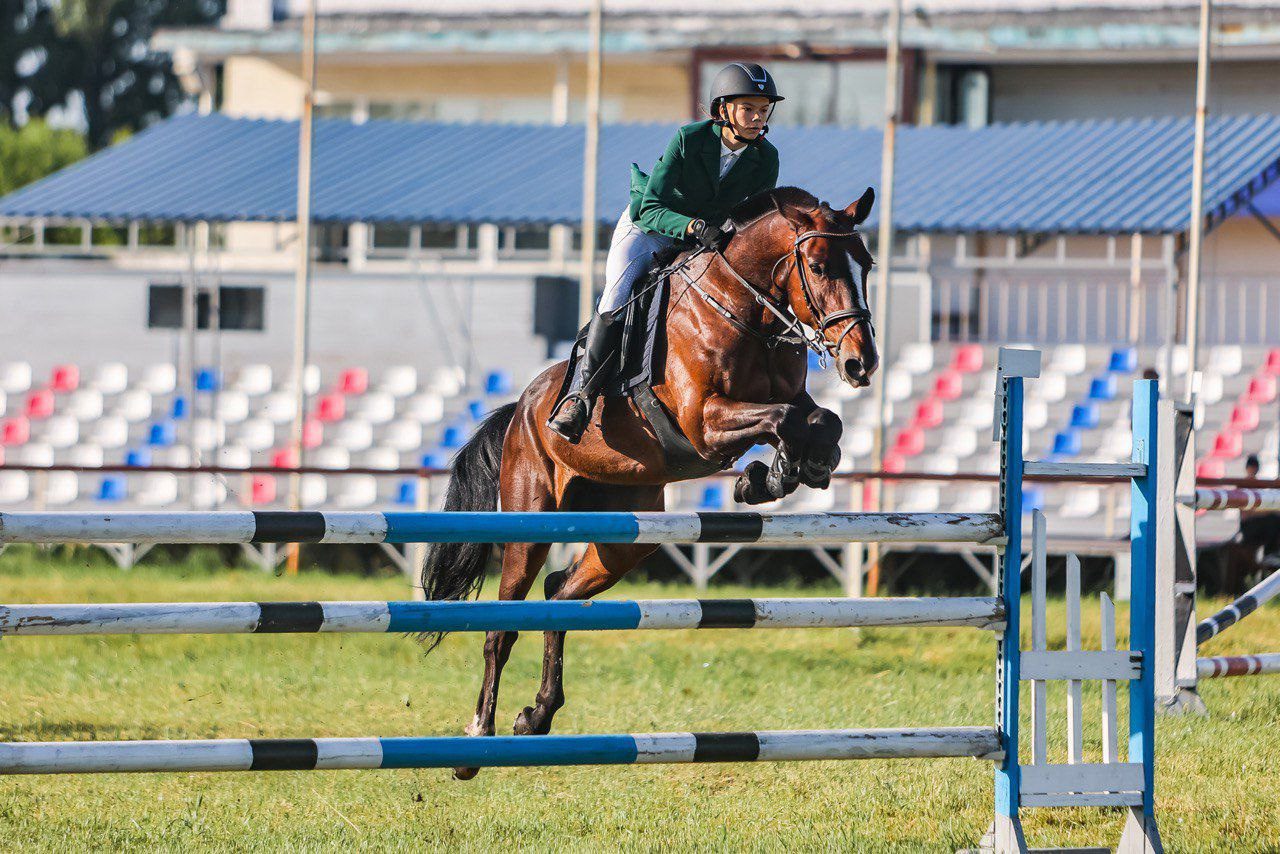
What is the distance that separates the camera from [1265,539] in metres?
13.5

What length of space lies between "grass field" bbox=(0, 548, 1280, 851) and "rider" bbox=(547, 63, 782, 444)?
4.84ft

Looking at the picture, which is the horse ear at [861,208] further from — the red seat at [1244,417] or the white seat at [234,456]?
the white seat at [234,456]

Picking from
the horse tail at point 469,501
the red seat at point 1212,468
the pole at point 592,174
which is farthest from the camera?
the pole at point 592,174

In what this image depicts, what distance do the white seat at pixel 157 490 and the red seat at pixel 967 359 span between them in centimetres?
795

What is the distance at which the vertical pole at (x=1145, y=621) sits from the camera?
4.86 metres

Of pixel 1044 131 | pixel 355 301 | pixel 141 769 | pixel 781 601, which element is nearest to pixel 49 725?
pixel 141 769

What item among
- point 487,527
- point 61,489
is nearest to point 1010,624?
point 487,527

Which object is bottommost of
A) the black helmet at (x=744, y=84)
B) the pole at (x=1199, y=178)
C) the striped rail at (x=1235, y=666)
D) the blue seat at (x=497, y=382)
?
the striped rail at (x=1235, y=666)

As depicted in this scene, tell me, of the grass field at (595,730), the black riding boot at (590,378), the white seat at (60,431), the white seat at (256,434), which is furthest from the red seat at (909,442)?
the black riding boot at (590,378)

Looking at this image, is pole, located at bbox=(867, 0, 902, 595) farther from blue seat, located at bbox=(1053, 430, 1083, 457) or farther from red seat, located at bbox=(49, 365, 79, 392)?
red seat, located at bbox=(49, 365, 79, 392)

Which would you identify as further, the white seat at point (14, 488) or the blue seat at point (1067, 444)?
the white seat at point (14, 488)

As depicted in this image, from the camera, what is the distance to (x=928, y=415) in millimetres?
16609

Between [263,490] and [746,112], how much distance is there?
11807 millimetres

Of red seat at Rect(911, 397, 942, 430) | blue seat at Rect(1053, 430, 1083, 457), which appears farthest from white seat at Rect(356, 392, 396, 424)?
blue seat at Rect(1053, 430, 1083, 457)
